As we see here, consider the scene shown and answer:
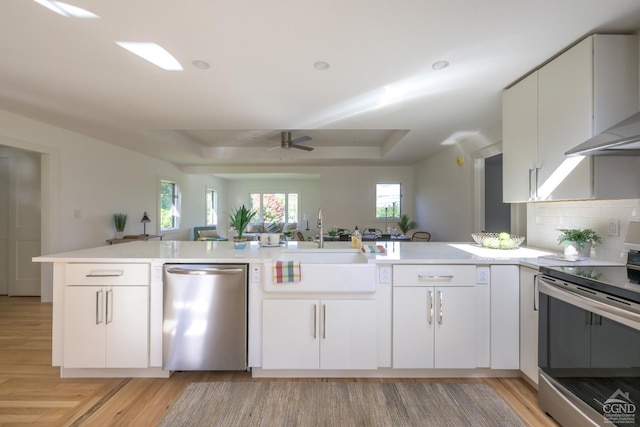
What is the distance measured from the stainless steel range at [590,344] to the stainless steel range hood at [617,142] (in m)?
0.59

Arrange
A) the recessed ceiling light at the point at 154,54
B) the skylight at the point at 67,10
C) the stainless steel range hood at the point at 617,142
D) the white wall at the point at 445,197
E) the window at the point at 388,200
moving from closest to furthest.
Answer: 1. the stainless steel range hood at the point at 617,142
2. the skylight at the point at 67,10
3. the recessed ceiling light at the point at 154,54
4. the white wall at the point at 445,197
5. the window at the point at 388,200

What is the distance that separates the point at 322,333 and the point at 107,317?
1.53 m

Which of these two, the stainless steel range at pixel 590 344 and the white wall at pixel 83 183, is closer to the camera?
the stainless steel range at pixel 590 344

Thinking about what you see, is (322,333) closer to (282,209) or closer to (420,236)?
(420,236)

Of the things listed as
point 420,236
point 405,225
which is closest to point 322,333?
point 420,236

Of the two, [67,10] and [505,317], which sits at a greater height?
[67,10]

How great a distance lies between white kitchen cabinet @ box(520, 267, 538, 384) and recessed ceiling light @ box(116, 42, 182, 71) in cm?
289

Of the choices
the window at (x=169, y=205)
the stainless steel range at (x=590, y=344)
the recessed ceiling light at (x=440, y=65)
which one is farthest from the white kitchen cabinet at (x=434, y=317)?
the window at (x=169, y=205)

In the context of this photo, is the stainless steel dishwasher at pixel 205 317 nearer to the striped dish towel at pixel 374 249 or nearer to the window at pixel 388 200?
the striped dish towel at pixel 374 249

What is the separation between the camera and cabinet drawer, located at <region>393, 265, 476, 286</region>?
212 centimetres

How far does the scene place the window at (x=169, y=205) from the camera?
260 inches

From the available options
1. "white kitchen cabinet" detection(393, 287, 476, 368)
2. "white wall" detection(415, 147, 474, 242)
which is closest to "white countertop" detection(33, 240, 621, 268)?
"white kitchen cabinet" detection(393, 287, 476, 368)

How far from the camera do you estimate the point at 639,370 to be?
4.00 ft

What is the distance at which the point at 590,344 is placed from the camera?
4.74ft
